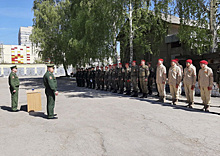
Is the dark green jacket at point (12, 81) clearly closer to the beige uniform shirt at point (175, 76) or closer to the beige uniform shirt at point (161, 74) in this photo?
the beige uniform shirt at point (161, 74)

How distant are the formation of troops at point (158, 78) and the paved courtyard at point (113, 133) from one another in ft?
3.65

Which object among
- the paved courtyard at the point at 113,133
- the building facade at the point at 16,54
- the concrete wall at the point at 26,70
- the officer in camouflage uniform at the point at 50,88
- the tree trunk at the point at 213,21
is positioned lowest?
the paved courtyard at the point at 113,133

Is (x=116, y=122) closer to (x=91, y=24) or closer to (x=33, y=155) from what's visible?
(x=33, y=155)

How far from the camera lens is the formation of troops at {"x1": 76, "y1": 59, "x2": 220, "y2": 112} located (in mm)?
7433

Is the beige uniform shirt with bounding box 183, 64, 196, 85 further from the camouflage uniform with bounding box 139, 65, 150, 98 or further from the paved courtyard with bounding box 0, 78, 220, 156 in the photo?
the camouflage uniform with bounding box 139, 65, 150, 98

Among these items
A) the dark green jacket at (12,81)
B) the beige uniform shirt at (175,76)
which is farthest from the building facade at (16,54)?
the beige uniform shirt at (175,76)

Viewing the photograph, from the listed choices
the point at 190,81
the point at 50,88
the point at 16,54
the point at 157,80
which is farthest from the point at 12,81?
the point at 16,54

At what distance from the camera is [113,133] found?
4.83 meters

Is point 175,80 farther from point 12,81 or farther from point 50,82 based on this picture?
point 12,81

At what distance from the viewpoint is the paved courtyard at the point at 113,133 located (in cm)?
387

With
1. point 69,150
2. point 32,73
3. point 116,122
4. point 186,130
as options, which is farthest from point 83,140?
point 32,73

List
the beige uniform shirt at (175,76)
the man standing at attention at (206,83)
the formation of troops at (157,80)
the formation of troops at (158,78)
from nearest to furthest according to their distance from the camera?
the formation of troops at (157,80) < the man standing at attention at (206,83) < the formation of troops at (158,78) < the beige uniform shirt at (175,76)

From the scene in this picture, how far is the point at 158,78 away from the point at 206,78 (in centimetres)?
238

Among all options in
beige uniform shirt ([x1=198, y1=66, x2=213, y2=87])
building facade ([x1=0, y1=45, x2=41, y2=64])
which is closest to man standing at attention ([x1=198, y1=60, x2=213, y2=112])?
beige uniform shirt ([x1=198, y1=66, x2=213, y2=87])
